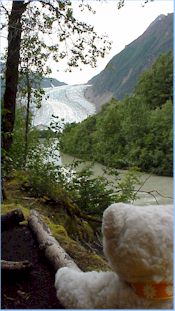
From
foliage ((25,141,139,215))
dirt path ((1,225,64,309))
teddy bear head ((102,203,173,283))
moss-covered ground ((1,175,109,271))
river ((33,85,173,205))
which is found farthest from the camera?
foliage ((25,141,139,215))

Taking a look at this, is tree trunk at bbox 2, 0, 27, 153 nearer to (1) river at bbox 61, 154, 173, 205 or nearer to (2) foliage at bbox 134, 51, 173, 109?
(1) river at bbox 61, 154, 173, 205

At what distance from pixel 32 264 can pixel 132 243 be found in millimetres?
511

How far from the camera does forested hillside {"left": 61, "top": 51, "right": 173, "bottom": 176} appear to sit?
3.68ft

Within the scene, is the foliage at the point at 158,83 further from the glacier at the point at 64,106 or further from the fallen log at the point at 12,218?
the fallen log at the point at 12,218

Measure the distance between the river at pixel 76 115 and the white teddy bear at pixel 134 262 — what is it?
1.07 ft

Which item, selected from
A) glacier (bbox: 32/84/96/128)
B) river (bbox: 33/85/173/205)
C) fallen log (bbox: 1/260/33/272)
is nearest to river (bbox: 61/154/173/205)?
river (bbox: 33/85/173/205)

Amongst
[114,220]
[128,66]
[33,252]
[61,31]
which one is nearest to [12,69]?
[61,31]

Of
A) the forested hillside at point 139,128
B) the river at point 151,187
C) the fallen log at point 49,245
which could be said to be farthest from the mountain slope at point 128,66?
the fallen log at point 49,245

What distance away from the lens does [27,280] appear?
1.13m

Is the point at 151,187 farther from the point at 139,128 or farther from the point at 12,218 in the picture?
the point at 12,218

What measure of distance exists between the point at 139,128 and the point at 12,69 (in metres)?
0.58

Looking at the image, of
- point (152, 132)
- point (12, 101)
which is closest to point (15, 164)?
point (12, 101)

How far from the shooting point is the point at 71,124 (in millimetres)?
Result: 1489

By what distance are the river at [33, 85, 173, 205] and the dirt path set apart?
0.34 metres
